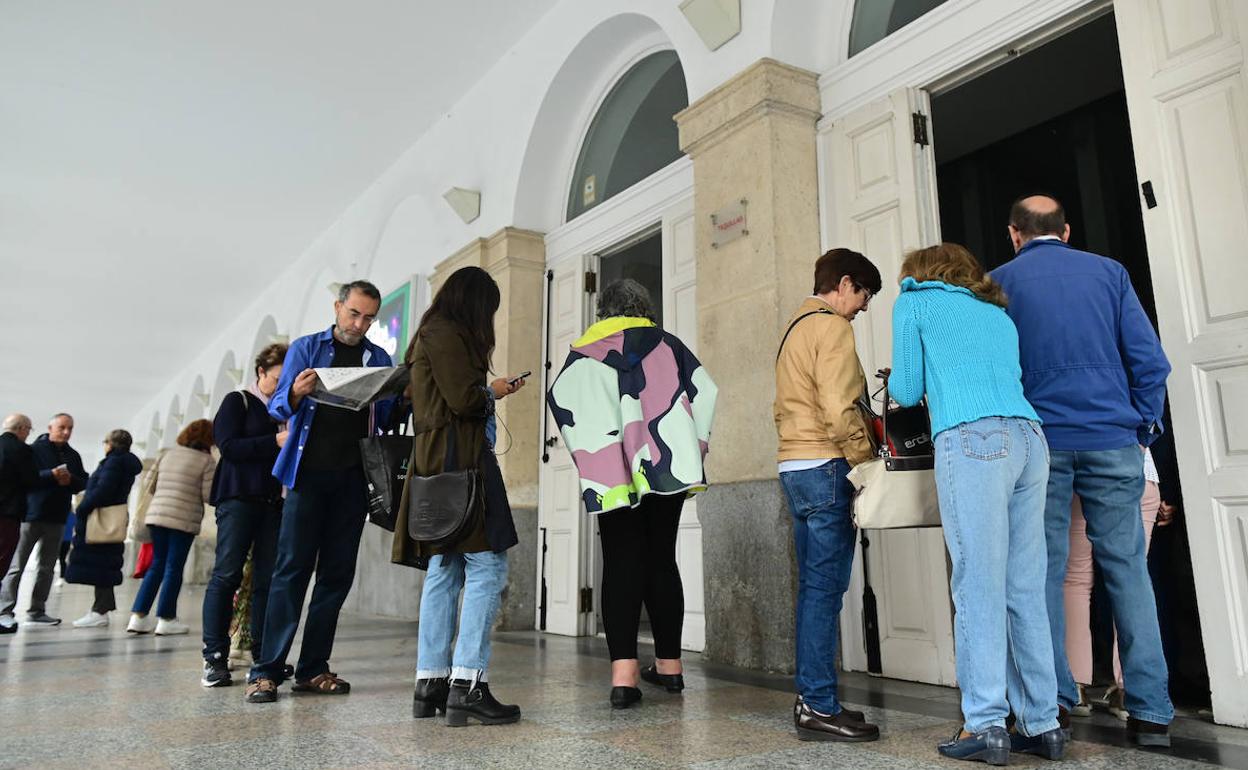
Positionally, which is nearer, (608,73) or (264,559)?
(264,559)

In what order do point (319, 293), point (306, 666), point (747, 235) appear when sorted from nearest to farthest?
point (306, 666), point (747, 235), point (319, 293)

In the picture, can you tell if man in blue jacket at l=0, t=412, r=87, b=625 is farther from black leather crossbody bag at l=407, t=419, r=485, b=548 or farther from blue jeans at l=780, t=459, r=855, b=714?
blue jeans at l=780, t=459, r=855, b=714

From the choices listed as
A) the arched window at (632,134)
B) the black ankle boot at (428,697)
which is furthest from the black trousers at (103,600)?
the black ankle boot at (428,697)

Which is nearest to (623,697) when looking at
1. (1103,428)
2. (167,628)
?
(1103,428)

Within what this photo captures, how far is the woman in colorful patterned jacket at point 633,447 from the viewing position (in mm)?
2918

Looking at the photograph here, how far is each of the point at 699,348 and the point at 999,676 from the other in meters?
2.59

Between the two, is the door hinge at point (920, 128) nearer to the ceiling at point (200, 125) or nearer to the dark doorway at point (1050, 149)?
the dark doorway at point (1050, 149)

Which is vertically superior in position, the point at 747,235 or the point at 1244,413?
the point at 747,235

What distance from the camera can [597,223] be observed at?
6219 millimetres

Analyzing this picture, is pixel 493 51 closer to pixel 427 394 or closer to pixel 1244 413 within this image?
pixel 427 394

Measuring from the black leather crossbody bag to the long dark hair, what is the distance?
36 cm

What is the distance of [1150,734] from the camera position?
2.29 m

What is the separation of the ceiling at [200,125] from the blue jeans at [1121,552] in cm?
558

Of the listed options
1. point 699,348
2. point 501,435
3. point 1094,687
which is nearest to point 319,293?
point 501,435
